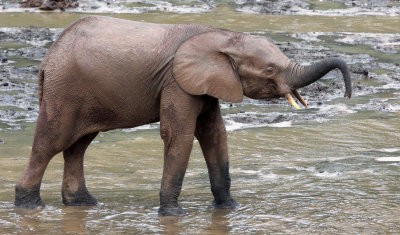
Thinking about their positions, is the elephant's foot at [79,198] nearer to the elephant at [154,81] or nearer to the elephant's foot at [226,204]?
the elephant at [154,81]

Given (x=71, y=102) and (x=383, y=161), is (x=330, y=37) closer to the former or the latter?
(x=383, y=161)

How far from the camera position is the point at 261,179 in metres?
10.5

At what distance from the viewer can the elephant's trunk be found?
7938 millimetres

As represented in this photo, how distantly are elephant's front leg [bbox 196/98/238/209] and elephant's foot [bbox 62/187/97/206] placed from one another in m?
1.20

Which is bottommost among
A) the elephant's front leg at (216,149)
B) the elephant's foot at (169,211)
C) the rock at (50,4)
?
the elephant's foot at (169,211)

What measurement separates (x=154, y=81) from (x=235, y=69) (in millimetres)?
734

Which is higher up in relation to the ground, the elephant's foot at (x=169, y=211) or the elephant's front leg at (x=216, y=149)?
the elephant's front leg at (x=216, y=149)

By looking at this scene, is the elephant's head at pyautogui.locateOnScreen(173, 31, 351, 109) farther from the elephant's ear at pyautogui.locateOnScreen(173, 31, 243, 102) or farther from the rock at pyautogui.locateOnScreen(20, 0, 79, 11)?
the rock at pyautogui.locateOnScreen(20, 0, 79, 11)

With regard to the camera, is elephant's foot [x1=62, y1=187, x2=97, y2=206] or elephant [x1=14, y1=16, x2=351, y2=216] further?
elephant's foot [x1=62, y1=187, x2=97, y2=206]

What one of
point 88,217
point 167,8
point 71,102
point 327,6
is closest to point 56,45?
point 71,102

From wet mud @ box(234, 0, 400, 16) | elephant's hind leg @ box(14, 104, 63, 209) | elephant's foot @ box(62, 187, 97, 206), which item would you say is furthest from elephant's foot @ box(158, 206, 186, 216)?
wet mud @ box(234, 0, 400, 16)

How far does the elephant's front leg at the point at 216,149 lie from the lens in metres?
8.83

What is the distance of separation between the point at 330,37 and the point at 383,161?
8.45 m

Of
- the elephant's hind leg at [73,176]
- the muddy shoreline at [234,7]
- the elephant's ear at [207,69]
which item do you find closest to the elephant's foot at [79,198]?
the elephant's hind leg at [73,176]
